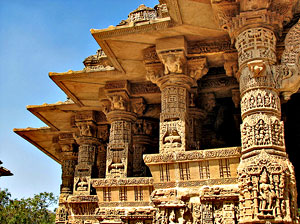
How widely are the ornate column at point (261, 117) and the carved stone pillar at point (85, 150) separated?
19.2ft

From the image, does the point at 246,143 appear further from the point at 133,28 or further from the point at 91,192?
the point at 91,192

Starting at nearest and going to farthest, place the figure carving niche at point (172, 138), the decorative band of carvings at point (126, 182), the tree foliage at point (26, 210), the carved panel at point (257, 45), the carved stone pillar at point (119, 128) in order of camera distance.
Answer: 1. the carved panel at point (257, 45)
2. the figure carving niche at point (172, 138)
3. the decorative band of carvings at point (126, 182)
4. the carved stone pillar at point (119, 128)
5. the tree foliage at point (26, 210)

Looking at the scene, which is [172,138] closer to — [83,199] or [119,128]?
[119,128]

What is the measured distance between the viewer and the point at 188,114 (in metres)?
9.35

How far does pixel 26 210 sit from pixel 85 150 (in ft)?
62.2

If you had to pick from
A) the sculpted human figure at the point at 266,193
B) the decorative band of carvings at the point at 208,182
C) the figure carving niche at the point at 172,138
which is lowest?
the sculpted human figure at the point at 266,193

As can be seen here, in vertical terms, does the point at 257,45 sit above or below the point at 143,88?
below

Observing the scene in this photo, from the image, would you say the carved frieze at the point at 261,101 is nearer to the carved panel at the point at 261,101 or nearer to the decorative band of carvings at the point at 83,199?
the carved panel at the point at 261,101

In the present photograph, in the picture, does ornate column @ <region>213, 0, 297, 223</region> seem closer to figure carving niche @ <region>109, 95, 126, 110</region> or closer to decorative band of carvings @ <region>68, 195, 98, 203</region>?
figure carving niche @ <region>109, 95, 126, 110</region>

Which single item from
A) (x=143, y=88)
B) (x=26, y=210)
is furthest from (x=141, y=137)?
(x=26, y=210)

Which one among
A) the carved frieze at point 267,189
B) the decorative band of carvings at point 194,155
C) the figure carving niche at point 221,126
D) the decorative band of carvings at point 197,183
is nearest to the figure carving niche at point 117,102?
the figure carving niche at point 221,126

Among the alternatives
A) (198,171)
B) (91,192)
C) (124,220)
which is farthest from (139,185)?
(91,192)

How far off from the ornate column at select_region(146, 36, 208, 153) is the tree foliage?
21601 millimetres

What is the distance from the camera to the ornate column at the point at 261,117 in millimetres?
5836
